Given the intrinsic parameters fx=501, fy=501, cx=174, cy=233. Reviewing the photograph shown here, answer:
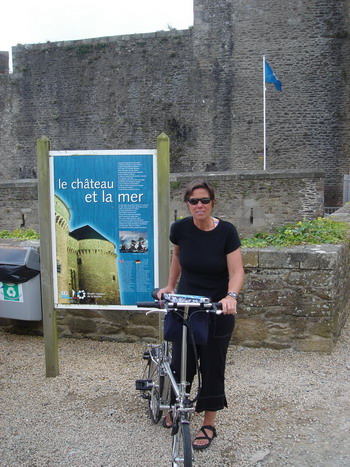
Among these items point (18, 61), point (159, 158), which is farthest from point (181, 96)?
point (159, 158)

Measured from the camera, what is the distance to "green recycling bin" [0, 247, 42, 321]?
4.61m

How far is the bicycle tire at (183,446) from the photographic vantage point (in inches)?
99.3

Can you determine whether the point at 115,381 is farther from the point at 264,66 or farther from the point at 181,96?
the point at 181,96

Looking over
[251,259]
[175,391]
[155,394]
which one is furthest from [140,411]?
[251,259]

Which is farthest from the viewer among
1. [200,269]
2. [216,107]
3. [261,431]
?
[216,107]

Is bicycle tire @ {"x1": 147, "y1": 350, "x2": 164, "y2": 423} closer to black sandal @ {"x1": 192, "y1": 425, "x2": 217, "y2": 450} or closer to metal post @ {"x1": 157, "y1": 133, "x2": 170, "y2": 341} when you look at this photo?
black sandal @ {"x1": 192, "y1": 425, "x2": 217, "y2": 450}

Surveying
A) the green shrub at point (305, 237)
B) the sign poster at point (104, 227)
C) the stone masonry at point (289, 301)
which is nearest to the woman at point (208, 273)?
the sign poster at point (104, 227)

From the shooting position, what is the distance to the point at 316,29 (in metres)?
20.0

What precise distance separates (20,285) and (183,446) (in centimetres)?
260

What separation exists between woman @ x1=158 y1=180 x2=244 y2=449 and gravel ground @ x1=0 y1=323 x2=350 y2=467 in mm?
315

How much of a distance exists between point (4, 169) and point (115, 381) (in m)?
22.2

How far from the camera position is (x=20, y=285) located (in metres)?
4.62

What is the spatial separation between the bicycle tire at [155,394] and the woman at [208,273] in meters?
0.22

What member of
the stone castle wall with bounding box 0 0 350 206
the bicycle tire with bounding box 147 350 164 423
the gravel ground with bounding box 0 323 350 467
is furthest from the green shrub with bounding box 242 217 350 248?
the stone castle wall with bounding box 0 0 350 206
